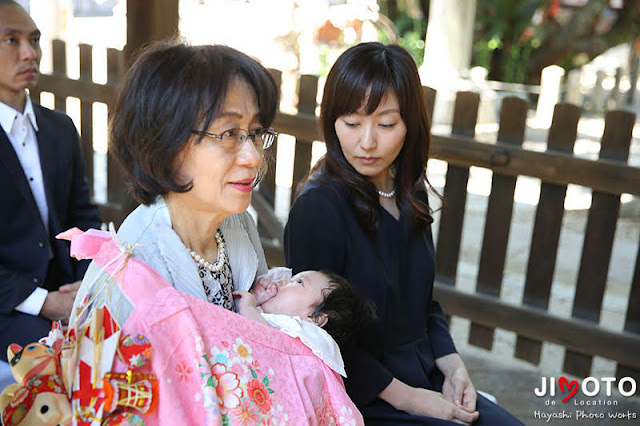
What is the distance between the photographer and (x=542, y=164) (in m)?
3.67

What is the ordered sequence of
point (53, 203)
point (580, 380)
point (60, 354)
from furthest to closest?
point (580, 380)
point (53, 203)
point (60, 354)

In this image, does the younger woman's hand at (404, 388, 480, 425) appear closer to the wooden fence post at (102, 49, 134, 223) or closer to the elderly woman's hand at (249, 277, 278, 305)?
the elderly woman's hand at (249, 277, 278, 305)

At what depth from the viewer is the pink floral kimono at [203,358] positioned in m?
1.32

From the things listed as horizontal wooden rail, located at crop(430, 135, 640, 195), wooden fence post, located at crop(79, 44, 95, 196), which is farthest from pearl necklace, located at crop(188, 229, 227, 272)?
wooden fence post, located at crop(79, 44, 95, 196)

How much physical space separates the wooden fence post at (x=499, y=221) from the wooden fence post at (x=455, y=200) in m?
0.15

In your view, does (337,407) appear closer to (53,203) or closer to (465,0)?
(53,203)

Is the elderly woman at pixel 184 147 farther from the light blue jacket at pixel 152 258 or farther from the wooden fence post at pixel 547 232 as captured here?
the wooden fence post at pixel 547 232

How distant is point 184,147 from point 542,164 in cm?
264

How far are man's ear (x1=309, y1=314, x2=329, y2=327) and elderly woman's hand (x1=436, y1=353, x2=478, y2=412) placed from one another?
0.70 meters

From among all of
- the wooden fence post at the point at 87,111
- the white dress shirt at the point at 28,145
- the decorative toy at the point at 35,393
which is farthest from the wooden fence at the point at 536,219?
the decorative toy at the point at 35,393

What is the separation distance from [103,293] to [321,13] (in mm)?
12467

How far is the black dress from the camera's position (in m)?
2.08

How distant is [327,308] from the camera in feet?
5.95

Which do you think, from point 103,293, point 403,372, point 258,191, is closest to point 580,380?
point 403,372
